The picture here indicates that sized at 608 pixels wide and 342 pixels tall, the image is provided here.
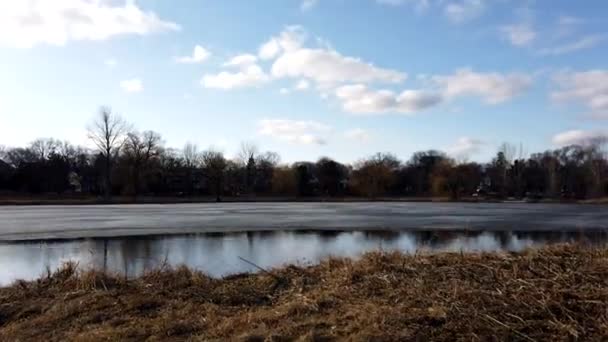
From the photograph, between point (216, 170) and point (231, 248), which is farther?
point (216, 170)

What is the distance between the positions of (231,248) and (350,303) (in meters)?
9.36

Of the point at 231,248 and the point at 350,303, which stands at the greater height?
the point at 350,303

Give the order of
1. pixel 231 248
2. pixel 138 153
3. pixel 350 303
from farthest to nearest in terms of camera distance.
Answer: pixel 138 153
pixel 231 248
pixel 350 303

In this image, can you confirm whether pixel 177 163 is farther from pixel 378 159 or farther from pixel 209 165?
pixel 378 159

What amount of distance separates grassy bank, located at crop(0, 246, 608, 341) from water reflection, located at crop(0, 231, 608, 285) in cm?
274

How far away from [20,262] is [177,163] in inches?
2747

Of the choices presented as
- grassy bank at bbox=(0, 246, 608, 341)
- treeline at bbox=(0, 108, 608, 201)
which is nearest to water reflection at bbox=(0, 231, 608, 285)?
grassy bank at bbox=(0, 246, 608, 341)

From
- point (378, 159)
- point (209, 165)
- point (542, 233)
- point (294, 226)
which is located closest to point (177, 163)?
point (209, 165)

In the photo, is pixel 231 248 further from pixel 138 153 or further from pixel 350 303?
pixel 138 153

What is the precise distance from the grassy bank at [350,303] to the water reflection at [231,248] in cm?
274

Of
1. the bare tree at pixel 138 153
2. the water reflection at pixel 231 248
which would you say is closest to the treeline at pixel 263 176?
the bare tree at pixel 138 153

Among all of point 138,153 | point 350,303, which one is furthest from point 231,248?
point 138,153

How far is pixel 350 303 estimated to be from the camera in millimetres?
5473

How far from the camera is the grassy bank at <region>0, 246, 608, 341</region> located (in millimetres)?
4375
